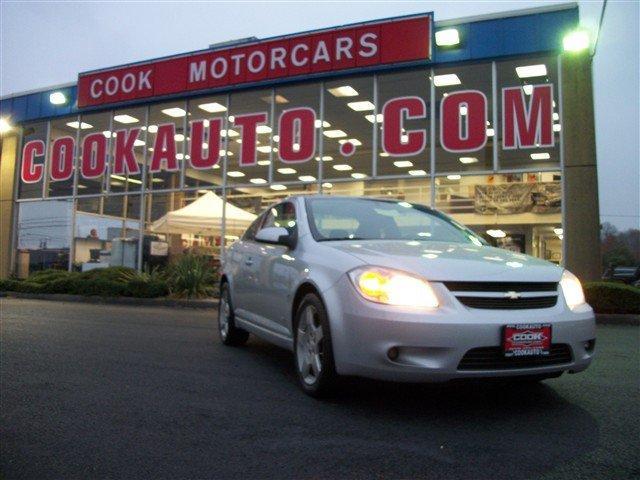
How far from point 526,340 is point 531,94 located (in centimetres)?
1156

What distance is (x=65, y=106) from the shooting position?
19797 mm

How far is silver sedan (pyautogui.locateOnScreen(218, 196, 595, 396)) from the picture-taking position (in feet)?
11.8

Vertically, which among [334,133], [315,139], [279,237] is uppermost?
[334,133]

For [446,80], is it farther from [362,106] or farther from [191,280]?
[191,280]

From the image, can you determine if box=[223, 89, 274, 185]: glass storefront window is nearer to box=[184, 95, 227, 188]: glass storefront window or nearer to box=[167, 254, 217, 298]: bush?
box=[184, 95, 227, 188]: glass storefront window

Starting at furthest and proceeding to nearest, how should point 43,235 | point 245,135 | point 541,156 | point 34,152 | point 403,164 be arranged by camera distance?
point 34,152 → point 43,235 → point 245,135 → point 403,164 → point 541,156

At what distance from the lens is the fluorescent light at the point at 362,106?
15594 mm

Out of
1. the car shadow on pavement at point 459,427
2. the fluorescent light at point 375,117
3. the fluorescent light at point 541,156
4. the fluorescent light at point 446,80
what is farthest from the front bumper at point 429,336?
the fluorescent light at point 375,117

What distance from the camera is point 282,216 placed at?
19.4 feet

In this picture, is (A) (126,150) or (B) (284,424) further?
(A) (126,150)

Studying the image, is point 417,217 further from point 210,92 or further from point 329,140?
point 210,92

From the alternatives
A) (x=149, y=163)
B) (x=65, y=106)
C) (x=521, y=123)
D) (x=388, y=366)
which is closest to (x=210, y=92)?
(x=149, y=163)

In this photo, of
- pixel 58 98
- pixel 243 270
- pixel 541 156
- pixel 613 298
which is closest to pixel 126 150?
pixel 58 98

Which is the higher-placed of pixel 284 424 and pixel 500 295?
pixel 500 295
